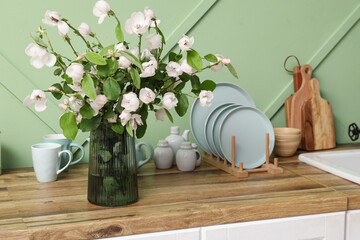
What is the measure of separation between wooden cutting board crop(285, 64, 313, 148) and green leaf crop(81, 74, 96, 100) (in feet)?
3.63

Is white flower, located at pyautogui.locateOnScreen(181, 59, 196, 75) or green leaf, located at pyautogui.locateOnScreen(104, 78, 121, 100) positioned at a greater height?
white flower, located at pyautogui.locateOnScreen(181, 59, 196, 75)

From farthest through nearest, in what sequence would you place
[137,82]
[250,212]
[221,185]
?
[221,185], [250,212], [137,82]

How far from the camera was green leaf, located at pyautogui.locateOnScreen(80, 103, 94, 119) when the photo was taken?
0.98m

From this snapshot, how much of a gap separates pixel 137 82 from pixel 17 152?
2.60 feet

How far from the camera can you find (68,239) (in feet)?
3.16

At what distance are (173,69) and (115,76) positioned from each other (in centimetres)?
15

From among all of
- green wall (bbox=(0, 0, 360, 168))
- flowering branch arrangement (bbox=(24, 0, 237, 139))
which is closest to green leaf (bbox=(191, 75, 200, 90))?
flowering branch arrangement (bbox=(24, 0, 237, 139))

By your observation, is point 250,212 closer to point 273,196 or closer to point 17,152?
point 273,196

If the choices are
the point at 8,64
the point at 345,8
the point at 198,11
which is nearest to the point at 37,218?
the point at 8,64

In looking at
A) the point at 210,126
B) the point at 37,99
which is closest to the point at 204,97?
the point at 37,99

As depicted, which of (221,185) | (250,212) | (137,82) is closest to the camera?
(137,82)

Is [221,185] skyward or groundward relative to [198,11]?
groundward

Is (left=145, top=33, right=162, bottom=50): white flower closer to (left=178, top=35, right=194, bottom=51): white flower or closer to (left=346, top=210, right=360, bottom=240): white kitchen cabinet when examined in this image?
(left=178, top=35, right=194, bottom=51): white flower

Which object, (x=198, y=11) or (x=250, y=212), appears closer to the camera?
(x=250, y=212)
